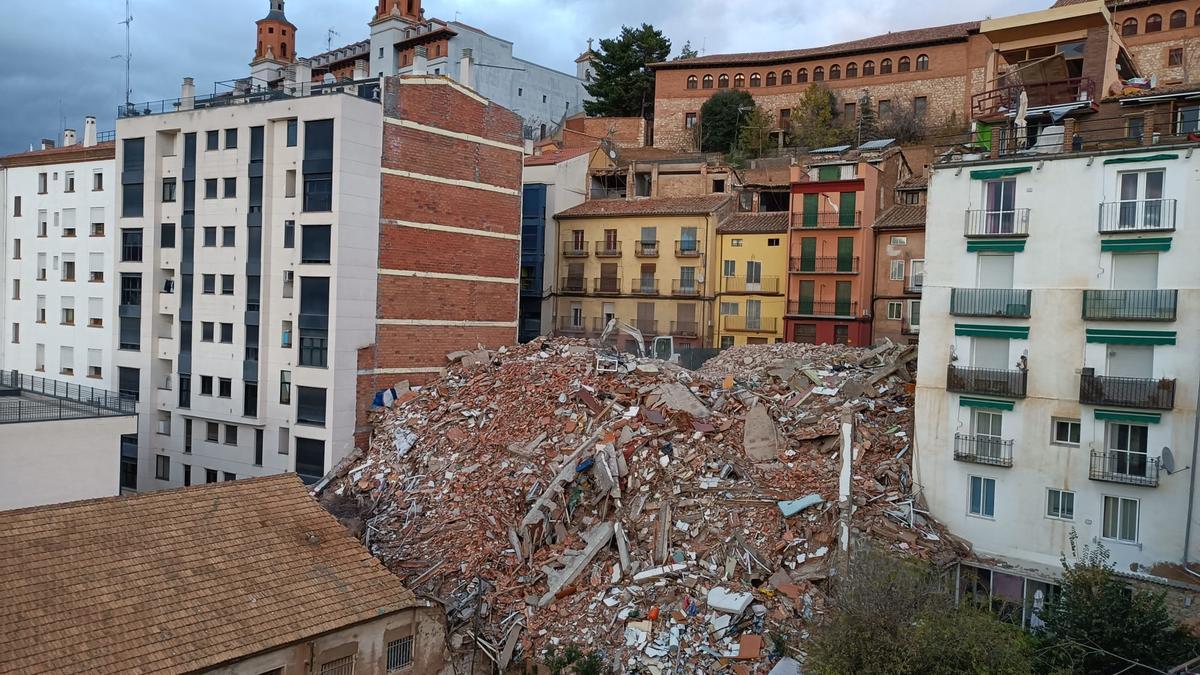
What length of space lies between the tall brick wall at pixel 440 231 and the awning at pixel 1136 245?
68.5 feet

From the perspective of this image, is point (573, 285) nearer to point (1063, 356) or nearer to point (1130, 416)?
point (1063, 356)

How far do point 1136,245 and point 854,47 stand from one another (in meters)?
42.3

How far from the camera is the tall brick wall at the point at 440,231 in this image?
29391 mm

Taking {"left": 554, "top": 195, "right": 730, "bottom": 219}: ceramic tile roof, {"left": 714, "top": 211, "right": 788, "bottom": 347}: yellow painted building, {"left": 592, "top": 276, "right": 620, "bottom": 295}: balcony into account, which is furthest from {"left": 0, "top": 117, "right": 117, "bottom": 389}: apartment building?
{"left": 714, "top": 211, "right": 788, "bottom": 347}: yellow painted building

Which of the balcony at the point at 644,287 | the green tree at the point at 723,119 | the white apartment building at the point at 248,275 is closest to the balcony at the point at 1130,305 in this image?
the white apartment building at the point at 248,275

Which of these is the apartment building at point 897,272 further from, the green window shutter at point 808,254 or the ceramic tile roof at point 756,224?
the ceramic tile roof at point 756,224

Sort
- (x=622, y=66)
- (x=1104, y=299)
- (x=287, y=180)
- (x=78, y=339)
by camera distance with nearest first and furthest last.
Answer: (x=1104, y=299), (x=287, y=180), (x=78, y=339), (x=622, y=66)

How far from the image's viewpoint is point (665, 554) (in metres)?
19.5

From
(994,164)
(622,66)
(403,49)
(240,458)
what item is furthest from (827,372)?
(403,49)

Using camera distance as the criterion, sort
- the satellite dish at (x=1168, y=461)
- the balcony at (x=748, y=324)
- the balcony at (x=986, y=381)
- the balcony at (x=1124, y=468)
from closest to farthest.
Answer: the satellite dish at (x=1168, y=461) → the balcony at (x=1124, y=468) → the balcony at (x=986, y=381) → the balcony at (x=748, y=324)

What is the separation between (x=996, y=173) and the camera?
67.7 ft

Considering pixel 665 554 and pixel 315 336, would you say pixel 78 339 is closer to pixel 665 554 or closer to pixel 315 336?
pixel 315 336

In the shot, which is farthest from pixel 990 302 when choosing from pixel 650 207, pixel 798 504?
pixel 650 207

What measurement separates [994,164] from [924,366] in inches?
204
